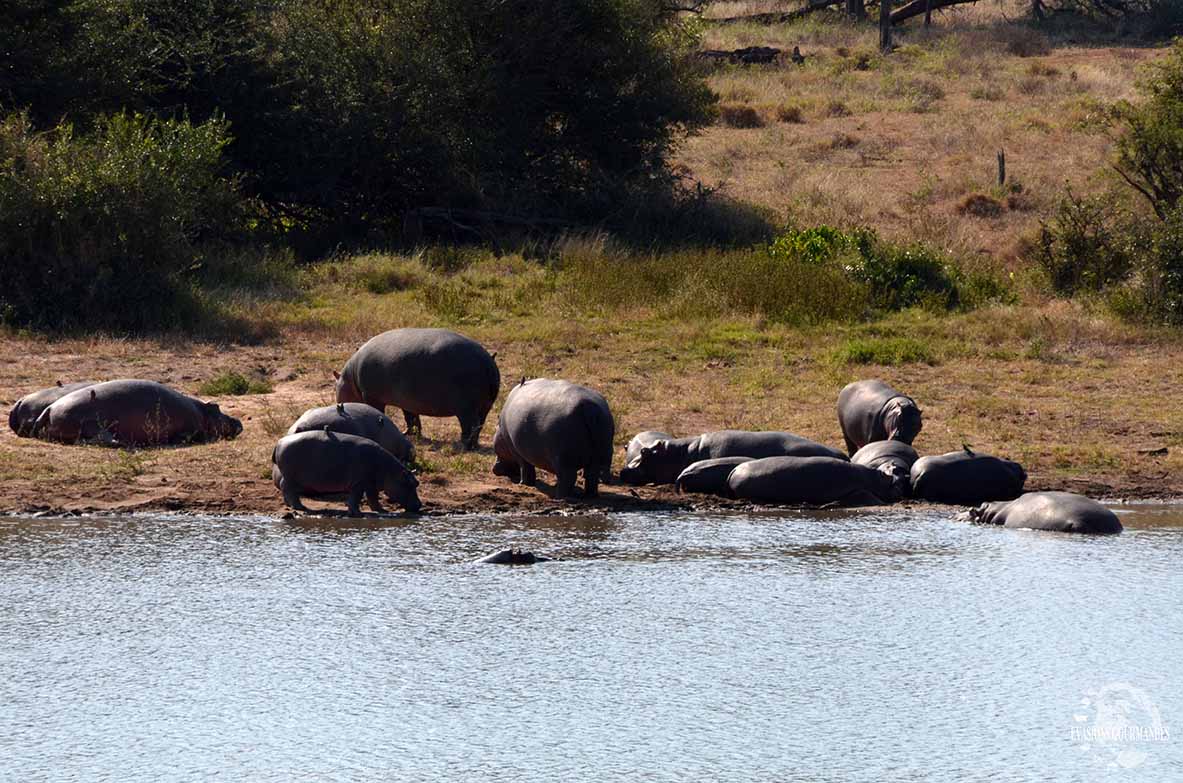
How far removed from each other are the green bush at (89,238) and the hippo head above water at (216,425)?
4830mm

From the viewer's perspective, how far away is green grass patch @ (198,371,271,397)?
1356 centimetres

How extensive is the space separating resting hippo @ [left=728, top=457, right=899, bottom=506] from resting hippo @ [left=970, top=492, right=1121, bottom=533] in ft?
2.42

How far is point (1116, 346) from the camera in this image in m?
16.2

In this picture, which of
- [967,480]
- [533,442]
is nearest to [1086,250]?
[967,480]

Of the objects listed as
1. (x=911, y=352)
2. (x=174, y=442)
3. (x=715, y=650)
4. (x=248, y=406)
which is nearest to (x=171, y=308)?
(x=248, y=406)

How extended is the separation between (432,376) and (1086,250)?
1040 centimetres

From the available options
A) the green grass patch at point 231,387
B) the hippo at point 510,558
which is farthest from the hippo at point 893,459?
the green grass patch at point 231,387

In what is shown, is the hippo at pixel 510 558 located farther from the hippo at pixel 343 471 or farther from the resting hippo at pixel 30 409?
the resting hippo at pixel 30 409

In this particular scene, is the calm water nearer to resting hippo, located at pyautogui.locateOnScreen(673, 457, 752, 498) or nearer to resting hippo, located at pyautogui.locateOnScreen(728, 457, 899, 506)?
resting hippo, located at pyautogui.locateOnScreen(728, 457, 899, 506)
